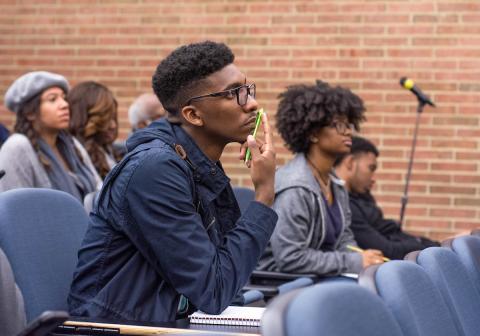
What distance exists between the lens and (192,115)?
3268mm

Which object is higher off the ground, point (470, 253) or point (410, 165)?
point (470, 253)

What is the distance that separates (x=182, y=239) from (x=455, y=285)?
0.82 metres

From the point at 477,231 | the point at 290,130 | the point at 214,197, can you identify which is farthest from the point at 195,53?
the point at 290,130

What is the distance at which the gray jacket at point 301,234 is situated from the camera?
200 inches

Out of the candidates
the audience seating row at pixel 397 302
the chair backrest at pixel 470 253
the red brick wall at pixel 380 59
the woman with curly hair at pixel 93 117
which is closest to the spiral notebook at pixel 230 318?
the audience seating row at pixel 397 302

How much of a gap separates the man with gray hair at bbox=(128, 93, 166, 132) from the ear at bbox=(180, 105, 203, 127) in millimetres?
3949

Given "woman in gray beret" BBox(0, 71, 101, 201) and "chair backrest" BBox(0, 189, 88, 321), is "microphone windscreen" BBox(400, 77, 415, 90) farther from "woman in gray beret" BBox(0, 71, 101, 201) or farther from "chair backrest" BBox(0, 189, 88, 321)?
"chair backrest" BBox(0, 189, 88, 321)

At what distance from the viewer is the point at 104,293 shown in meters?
3.01

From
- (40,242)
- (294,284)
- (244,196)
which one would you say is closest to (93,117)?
(244,196)

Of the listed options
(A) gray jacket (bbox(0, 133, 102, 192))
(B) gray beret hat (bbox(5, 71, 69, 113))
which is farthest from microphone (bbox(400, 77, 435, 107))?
(A) gray jacket (bbox(0, 133, 102, 192))

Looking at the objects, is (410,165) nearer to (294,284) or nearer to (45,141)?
(294,284)

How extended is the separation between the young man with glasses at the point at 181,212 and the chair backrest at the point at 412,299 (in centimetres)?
73

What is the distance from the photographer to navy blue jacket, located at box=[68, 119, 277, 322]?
2.95m

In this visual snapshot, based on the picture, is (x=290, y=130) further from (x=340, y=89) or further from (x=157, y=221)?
(x=157, y=221)
